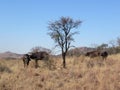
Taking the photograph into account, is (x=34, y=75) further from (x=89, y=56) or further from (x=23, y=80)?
(x=89, y=56)

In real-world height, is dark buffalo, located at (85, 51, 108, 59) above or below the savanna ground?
above

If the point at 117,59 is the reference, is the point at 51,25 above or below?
above

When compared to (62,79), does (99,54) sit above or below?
above

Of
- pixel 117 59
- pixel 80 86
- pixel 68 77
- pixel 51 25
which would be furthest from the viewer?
pixel 117 59

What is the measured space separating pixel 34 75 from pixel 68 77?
2.09 m

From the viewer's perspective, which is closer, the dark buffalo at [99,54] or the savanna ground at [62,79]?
the savanna ground at [62,79]

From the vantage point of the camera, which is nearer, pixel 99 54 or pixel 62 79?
pixel 62 79

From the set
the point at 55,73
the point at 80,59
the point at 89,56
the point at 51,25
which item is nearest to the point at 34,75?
the point at 55,73

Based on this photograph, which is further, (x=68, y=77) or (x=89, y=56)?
(x=89, y=56)

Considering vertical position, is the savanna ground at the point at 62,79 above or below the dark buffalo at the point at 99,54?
below

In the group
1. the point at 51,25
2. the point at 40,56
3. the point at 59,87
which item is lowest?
the point at 59,87

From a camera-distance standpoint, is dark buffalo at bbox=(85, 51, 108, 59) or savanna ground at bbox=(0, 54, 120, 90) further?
dark buffalo at bbox=(85, 51, 108, 59)

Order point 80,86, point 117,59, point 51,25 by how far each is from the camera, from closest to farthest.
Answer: point 80,86 < point 51,25 < point 117,59

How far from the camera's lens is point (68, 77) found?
23344mm
